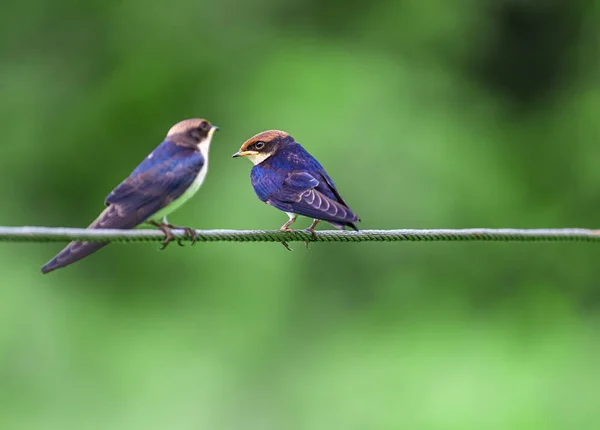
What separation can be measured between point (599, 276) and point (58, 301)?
4266mm

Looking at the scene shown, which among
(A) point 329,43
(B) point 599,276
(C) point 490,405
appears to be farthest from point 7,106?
(B) point 599,276

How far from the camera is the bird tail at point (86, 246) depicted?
7.15 ft

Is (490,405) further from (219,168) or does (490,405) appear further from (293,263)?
(219,168)

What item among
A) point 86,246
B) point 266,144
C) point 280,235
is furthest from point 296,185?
point 86,246

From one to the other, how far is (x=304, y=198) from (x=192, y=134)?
45cm

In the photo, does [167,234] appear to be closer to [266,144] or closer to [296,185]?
[296,185]

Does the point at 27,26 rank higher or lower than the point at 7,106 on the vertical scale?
higher

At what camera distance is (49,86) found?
751 cm

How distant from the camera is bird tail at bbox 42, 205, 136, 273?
2.18 metres

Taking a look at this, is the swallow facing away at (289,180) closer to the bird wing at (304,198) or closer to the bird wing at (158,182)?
the bird wing at (304,198)

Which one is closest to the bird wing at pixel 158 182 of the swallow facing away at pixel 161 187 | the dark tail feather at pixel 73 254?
the swallow facing away at pixel 161 187

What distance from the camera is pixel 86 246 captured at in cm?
224

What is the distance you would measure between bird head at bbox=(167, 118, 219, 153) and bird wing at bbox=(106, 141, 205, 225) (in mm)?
44

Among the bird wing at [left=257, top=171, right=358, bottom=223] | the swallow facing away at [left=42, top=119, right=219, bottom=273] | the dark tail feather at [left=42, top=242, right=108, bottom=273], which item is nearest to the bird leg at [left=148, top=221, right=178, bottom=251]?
the swallow facing away at [left=42, top=119, right=219, bottom=273]
